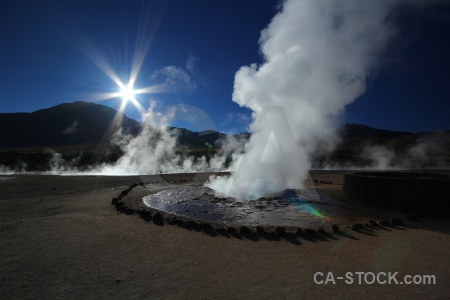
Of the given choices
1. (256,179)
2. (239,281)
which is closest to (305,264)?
(239,281)

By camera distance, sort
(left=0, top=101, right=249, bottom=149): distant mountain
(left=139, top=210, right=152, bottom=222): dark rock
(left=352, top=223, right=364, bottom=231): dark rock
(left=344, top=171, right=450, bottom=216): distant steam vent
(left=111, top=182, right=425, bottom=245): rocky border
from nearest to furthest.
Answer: (left=111, top=182, right=425, bottom=245): rocky border, (left=352, top=223, right=364, bottom=231): dark rock, (left=139, top=210, right=152, bottom=222): dark rock, (left=344, top=171, right=450, bottom=216): distant steam vent, (left=0, top=101, right=249, bottom=149): distant mountain

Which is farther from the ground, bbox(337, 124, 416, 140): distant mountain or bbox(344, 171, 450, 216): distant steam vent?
bbox(337, 124, 416, 140): distant mountain

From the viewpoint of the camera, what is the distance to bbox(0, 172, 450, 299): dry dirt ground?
13.4ft

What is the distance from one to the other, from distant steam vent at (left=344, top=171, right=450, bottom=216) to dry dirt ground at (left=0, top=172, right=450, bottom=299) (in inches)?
67.1

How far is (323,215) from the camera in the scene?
31.2ft

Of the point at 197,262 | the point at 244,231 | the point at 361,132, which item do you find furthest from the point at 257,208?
the point at 361,132

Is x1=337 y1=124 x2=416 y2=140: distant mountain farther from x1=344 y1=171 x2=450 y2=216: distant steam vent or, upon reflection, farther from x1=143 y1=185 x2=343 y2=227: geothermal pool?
x1=143 y1=185 x2=343 y2=227: geothermal pool

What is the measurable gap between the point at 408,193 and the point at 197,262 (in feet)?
29.7

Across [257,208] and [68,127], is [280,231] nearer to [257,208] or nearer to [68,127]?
[257,208]

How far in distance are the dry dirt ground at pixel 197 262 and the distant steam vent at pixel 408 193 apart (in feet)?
5.59

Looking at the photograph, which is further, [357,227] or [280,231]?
[357,227]

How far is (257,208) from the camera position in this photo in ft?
35.1

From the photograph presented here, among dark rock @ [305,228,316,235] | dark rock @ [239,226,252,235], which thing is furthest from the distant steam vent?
dark rock @ [239,226,252,235]

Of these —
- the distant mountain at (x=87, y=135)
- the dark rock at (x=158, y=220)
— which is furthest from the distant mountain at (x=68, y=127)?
the dark rock at (x=158, y=220)
